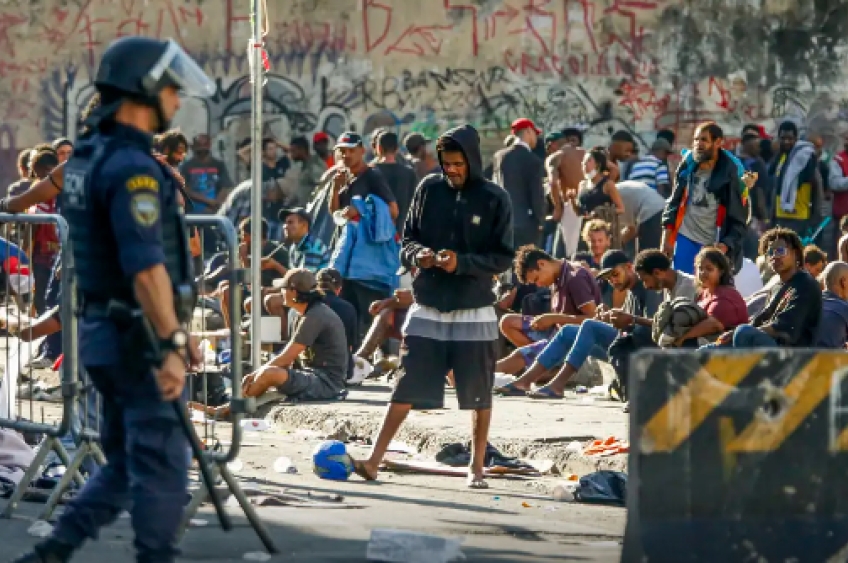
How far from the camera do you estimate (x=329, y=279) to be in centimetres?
1438

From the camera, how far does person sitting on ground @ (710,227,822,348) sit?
10977 mm

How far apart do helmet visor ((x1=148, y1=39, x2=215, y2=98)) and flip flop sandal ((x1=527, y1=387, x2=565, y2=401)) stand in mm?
7012

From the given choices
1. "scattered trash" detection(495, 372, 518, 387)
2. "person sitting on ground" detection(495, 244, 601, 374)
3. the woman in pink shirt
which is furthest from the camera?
"person sitting on ground" detection(495, 244, 601, 374)

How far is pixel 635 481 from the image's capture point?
646cm

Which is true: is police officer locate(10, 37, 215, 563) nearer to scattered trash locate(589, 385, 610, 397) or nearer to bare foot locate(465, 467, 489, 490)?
bare foot locate(465, 467, 489, 490)

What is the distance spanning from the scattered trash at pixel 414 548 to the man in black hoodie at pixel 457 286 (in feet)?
8.52

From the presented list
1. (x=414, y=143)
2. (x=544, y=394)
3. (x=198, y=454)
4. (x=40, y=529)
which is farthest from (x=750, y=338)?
(x=414, y=143)

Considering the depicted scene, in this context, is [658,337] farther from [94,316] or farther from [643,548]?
[94,316]

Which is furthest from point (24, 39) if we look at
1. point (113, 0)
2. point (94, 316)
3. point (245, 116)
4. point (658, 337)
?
point (94, 316)

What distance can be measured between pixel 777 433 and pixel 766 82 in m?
17.5

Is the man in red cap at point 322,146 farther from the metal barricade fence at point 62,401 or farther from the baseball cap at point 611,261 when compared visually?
the metal barricade fence at point 62,401

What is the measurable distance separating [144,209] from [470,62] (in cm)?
1799

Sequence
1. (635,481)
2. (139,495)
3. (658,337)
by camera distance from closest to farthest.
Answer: (139,495)
(635,481)
(658,337)

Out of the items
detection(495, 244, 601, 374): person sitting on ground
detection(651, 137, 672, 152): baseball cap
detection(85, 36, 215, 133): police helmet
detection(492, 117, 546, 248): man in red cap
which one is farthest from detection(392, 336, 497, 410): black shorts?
detection(651, 137, 672, 152): baseball cap
